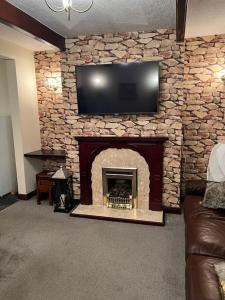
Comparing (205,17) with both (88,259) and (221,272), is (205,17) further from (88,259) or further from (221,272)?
(88,259)

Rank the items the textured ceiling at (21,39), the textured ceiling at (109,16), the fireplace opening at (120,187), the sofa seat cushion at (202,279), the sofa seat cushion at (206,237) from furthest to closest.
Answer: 1. the fireplace opening at (120,187)
2. the textured ceiling at (21,39)
3. the textured ceiling at (109,16)
4. the sofa seat cushion at (206,237)
5. the sofa seat cushion at (202,279)

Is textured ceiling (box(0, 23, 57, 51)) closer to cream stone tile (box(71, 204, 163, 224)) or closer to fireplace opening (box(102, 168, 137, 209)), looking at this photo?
fireplace opening (box(102, 168, 137, 209))

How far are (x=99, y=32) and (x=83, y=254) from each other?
116 inches

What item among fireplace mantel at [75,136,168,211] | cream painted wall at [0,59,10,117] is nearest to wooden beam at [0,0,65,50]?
cream painted wall at [0,59,10,117]

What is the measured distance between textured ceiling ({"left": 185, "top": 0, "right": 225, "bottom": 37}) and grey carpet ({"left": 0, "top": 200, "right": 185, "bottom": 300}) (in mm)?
2599

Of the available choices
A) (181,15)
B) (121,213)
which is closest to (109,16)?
(181,15)

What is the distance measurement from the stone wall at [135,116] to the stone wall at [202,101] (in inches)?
18.1

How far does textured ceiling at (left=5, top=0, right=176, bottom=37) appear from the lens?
97.4 inches

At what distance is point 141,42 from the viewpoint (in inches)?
132

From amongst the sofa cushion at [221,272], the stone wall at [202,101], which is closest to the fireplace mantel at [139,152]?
the stone wall at [202,101]

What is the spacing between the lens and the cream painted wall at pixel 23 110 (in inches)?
154

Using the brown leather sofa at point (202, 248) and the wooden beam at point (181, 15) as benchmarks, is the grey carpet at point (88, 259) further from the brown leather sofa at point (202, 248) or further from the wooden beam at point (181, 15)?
the wooden beam at point (181, 15)

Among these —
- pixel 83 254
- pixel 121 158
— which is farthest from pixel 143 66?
pixel 83 254

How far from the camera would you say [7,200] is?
426 cm
